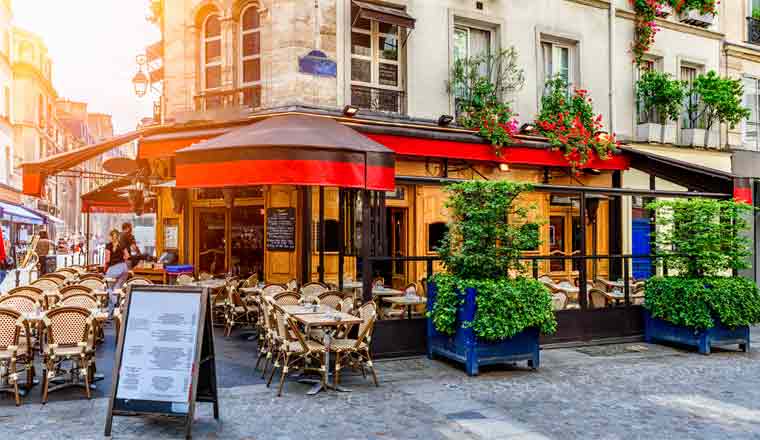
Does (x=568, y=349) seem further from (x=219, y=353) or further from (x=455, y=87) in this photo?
(x=455, y=87)

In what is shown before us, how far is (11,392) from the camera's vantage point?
716 centimetres

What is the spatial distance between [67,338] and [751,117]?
19.2m

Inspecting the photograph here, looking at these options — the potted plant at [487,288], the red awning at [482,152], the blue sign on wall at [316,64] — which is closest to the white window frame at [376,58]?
the blue sign on wall at [316,64]

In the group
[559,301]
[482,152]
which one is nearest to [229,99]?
[482,152]

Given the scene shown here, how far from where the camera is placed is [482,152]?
548 inches

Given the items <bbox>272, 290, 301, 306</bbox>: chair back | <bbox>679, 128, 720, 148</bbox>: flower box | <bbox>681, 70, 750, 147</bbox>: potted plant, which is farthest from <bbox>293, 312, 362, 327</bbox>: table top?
<bbox>681, 70, 750, 147</bbox>: potted plant

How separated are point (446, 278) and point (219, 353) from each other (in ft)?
11.7

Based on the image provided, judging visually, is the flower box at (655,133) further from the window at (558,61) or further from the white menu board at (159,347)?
the white menu board at (159,347)

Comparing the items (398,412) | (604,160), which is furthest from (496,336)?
(604,160)

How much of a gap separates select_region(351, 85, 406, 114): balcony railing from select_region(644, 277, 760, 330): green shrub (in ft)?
20.8

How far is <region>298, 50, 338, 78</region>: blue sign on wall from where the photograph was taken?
1252 cm

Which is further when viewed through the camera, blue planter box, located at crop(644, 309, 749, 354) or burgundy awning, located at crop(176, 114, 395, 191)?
blue planter box, located at crop(644, 309, 749, 354)

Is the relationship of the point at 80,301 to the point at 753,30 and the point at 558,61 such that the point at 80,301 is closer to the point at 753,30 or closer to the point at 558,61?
the point at 558,61

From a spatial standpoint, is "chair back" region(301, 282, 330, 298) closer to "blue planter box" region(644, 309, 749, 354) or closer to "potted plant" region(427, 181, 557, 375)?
"potted plant" region(427, 181, 557, 375)
